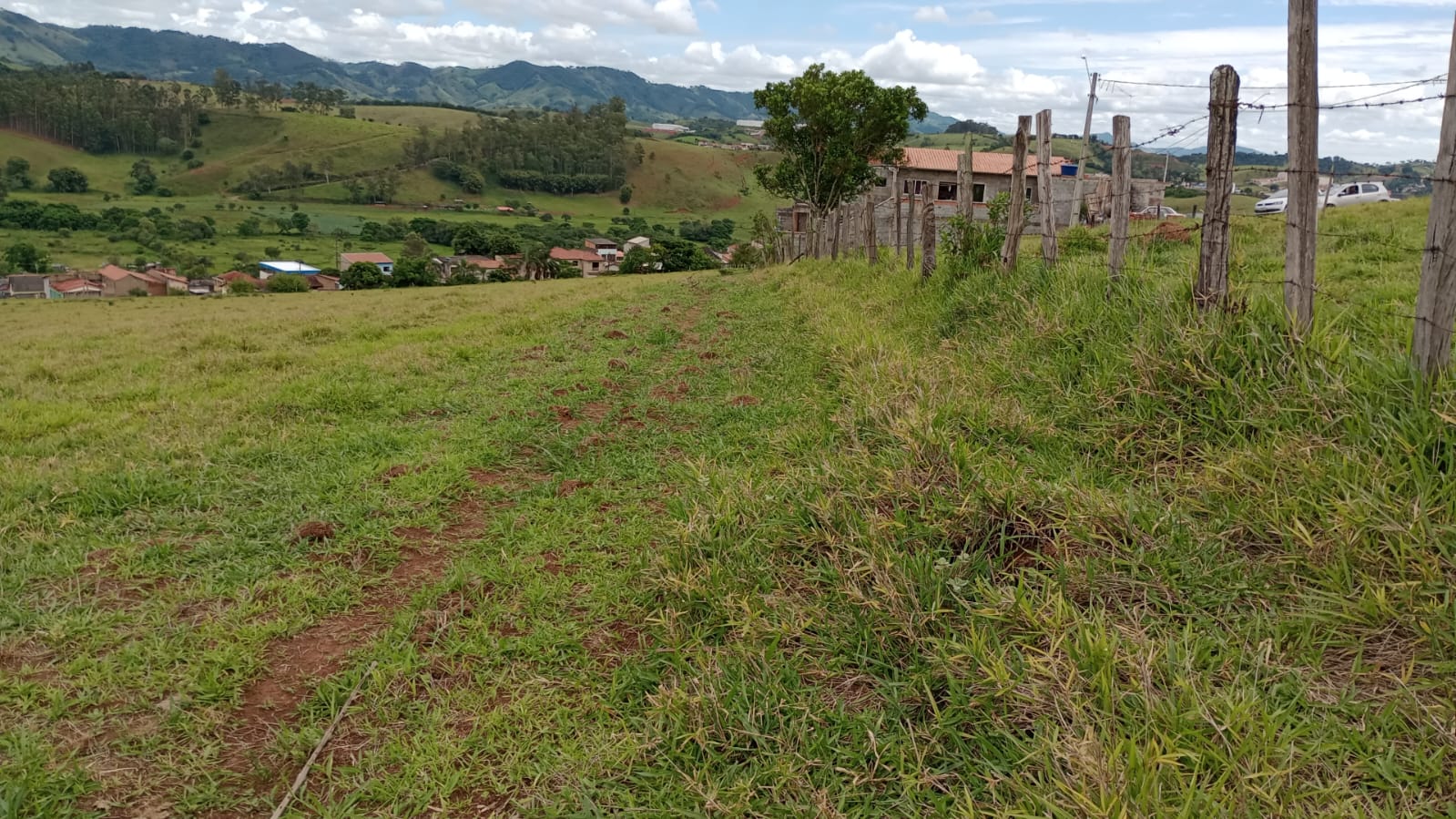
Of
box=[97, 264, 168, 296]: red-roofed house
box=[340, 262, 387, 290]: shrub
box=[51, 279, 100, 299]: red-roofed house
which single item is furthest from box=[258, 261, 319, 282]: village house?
box=[340, 262, 387, 290]: shrub

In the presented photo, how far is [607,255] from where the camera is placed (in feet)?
263

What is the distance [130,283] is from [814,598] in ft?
219

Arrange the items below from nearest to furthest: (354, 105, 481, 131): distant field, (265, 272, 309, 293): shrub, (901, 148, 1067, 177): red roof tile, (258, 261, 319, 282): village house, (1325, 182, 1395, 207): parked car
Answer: (1325, 182, 1395, 207): parked car < (901, 148, 1067, 177): red roof tile < (265, 272, 309, 293): shrub < (258, 261, 319, 282): village house < (354, 105, 481, 131): distant field

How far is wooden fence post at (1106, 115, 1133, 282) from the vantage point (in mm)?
6578

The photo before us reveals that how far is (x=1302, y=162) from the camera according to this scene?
4.41 metres

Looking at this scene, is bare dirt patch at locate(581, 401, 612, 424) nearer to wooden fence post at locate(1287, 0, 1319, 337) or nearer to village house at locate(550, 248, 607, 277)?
wooden fence post at locate(1287, 0, 1319, 337)

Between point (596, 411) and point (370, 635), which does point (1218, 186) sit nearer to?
point (596, 411)

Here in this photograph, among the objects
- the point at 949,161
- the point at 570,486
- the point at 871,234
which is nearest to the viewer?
the point at 570,486

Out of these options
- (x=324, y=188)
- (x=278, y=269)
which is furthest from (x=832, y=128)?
(x=324, y=188)

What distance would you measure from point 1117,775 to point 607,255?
8099 cm

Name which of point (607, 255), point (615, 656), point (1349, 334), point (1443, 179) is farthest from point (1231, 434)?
point (607, 255)

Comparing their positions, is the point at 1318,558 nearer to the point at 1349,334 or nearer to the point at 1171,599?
the point at 1171,599

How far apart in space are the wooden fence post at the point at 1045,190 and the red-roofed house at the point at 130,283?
5813cm

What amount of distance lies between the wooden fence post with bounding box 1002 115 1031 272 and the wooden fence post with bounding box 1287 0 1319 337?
440cm
